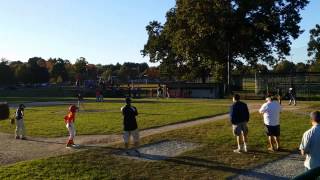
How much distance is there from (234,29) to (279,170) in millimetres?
39497

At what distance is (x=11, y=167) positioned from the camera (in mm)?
14641

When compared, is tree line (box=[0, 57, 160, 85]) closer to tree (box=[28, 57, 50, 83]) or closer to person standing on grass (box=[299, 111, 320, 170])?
tree (box=[28, 57, 50, 83])

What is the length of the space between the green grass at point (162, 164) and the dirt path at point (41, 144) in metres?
1.22

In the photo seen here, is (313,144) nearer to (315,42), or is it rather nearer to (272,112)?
(272,112)

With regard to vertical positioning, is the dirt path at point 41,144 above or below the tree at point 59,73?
below

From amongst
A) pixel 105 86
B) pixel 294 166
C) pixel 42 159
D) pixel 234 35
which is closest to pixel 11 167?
pixel 42 159

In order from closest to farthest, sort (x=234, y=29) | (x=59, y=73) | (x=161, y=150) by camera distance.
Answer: (x=161, y=150) → (x=234, y=29) → (x=59, y=73)

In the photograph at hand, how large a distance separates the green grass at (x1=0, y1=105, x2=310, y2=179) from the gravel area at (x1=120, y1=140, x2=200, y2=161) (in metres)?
0.44

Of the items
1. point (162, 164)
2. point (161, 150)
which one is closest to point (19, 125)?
point (161, 150)

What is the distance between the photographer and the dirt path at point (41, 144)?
16.7m

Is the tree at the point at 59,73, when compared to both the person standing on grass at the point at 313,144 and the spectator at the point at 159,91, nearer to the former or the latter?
the spectator at the point at 159,91

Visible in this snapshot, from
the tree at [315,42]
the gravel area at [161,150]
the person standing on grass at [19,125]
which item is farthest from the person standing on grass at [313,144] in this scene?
the tree at [315,42]

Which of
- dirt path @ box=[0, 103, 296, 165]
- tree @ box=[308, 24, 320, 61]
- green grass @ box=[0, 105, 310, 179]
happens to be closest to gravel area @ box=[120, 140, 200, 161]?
green grass @ box=[0, 105, 310, 179]

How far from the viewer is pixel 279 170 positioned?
14.2 m
